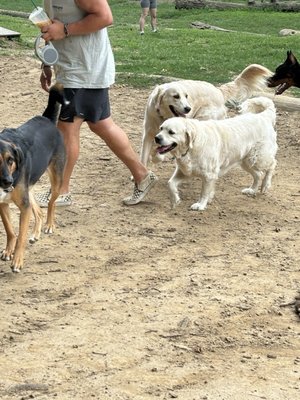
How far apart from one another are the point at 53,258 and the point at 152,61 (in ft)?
27.0

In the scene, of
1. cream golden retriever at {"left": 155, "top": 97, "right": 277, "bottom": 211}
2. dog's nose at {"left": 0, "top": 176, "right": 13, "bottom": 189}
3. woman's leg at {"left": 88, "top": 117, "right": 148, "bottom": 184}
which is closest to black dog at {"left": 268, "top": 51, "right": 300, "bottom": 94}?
cream golden retriever at {"left": 155, "top": 97, "right": 277, "bottom": 211}

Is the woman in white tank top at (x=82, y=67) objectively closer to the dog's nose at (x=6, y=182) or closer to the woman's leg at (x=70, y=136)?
the woman's leg at (x=70, y=136)

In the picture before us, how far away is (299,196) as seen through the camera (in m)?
7.44

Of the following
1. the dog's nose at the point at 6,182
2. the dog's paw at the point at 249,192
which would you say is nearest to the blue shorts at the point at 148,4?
the dog's paw at the point at 249,192

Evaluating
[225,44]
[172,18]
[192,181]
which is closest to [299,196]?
[192,181]

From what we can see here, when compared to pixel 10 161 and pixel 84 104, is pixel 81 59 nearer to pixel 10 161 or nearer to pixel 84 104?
pixel 84 104

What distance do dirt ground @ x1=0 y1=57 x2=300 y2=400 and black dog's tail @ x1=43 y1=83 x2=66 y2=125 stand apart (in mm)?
861

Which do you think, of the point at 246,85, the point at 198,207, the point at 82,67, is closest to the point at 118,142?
the point at 82,67

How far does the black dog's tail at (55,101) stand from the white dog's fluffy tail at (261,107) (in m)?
2.18

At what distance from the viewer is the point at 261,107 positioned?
7.80m

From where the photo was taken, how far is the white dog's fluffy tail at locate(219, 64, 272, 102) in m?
8.69

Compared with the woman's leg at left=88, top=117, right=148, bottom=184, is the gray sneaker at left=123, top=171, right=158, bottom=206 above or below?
below

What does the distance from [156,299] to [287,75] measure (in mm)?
5864

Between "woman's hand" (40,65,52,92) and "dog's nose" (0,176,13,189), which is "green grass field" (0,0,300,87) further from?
"dog's nose" (0,176,13,189)
